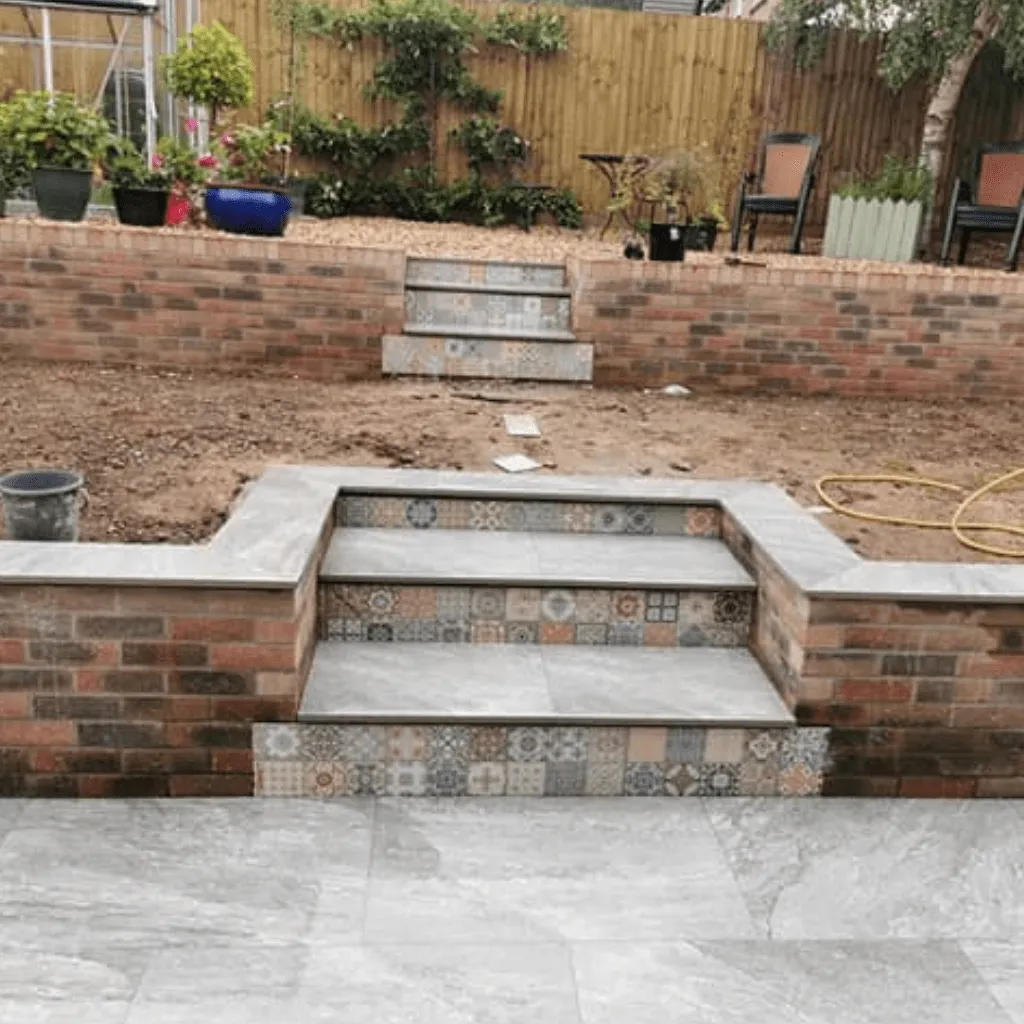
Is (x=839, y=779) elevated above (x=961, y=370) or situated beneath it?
situated beneath

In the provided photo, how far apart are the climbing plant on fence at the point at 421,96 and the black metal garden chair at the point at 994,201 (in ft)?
10.6

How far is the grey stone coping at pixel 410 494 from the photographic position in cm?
228

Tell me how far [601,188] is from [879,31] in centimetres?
253

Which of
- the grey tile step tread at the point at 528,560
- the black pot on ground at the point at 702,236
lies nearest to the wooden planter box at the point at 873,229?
the black pot on ground at the point at 702,236

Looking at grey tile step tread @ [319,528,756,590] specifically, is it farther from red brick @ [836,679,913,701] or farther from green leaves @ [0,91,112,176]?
green leaves @ [0,91,112,176]

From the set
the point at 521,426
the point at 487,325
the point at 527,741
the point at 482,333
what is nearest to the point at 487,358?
the point at 482,333

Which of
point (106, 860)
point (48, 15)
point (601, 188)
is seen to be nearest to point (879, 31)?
point (601, 188)

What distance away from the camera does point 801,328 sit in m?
5.27

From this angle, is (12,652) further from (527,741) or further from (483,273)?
(483,273)

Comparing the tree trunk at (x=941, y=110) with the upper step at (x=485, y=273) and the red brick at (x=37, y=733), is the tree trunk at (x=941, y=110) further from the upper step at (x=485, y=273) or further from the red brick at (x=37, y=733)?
the red brick at (x=37, y=733)

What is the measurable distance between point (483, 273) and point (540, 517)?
2.90 metres

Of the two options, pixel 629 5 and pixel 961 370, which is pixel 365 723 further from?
pixel 629 5

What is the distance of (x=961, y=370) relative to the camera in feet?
17.7

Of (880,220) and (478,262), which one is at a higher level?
(880,220)
